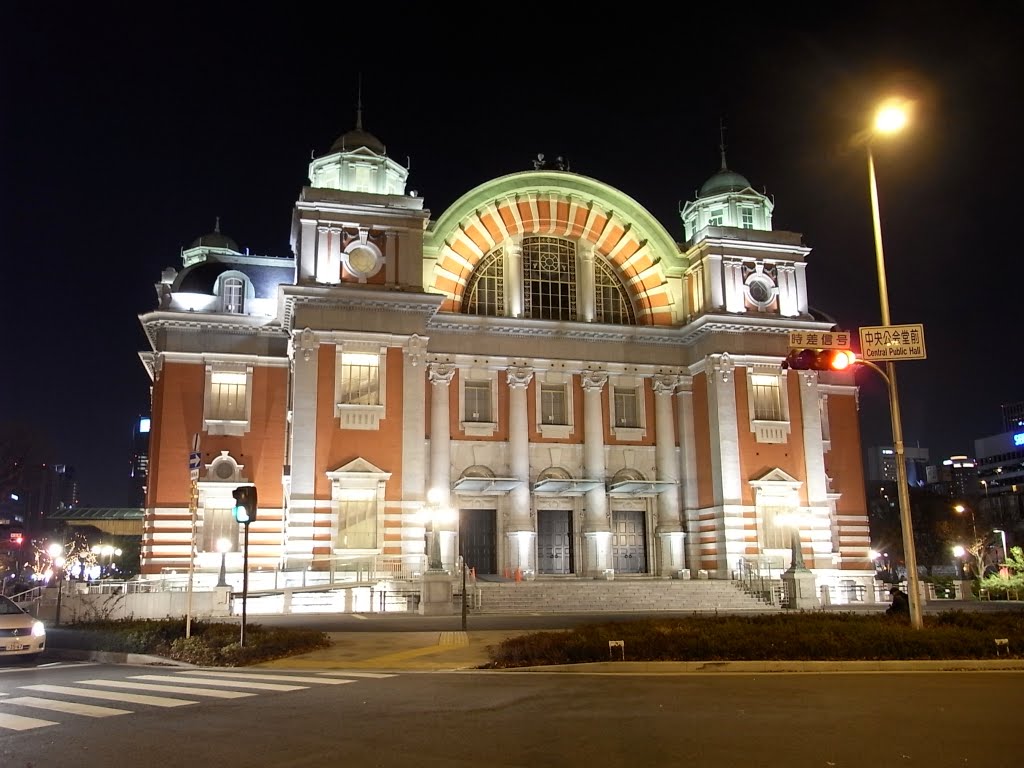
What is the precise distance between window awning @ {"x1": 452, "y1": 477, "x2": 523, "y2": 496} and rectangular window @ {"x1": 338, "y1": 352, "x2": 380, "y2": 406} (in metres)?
5.33

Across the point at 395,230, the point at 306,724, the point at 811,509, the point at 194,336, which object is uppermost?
the point at 395,230

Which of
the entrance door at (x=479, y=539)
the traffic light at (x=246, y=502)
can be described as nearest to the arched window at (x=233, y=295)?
the entrance door at (x=479, y=539)

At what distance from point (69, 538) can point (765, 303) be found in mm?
60511

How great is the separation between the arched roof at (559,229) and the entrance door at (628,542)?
9.27 meters

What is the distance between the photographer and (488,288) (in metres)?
43.3

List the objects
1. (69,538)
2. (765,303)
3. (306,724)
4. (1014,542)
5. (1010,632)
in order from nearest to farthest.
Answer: (306,724), (1010,632), (765,303), (69,538), (1014,542)

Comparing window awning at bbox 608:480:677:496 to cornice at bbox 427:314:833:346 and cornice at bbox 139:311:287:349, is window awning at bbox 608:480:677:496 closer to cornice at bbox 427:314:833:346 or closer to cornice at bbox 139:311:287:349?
cornice at bbox 427:314:833:346

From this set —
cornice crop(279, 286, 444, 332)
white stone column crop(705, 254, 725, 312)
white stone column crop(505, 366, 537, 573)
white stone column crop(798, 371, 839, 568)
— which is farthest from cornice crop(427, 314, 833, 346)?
white stone column crop(798, 371, 839, 568)

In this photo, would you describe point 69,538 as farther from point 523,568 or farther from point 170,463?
point 523,568

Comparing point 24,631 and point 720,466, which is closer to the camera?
point 24,631

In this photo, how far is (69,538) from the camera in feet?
251

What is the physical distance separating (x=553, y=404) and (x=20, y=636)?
27138 millimetres

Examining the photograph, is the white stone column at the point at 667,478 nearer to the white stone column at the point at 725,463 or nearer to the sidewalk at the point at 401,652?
the white stone column at the point at 725,463

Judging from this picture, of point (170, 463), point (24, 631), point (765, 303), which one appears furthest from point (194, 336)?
point (765, 303)
